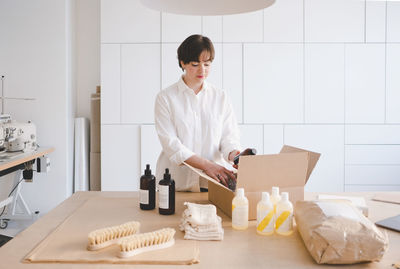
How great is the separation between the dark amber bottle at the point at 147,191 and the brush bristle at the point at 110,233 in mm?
290

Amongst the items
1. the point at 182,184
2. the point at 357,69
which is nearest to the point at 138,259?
the point at 182,184

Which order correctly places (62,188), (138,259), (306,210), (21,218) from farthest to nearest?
(62,188) → (21,218) → (306,210) → (138,259)

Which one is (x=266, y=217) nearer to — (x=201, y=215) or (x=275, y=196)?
(x=275, y=196)

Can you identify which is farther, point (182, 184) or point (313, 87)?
point (313, 87)

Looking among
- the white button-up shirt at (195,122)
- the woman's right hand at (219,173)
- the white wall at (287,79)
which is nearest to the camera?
the woman's right hand at (219,173)

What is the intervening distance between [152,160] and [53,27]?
1.73 meters

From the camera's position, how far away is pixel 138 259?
1.08 metres

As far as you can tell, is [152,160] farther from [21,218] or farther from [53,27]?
[53,27]

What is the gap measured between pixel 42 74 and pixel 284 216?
3.40m

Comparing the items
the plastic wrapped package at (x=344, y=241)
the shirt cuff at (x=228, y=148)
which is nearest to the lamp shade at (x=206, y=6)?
the plastic wrapped package at (x=344, y=241)

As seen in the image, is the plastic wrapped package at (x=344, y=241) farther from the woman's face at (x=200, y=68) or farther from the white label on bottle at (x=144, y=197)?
the woman's face at (x=200, y=68)

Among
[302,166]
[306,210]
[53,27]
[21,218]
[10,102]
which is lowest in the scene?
[21,218]

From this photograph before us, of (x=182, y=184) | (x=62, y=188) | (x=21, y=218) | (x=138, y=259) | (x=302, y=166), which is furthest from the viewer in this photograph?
(x=62, y=188)

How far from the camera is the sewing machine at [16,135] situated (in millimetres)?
3012
